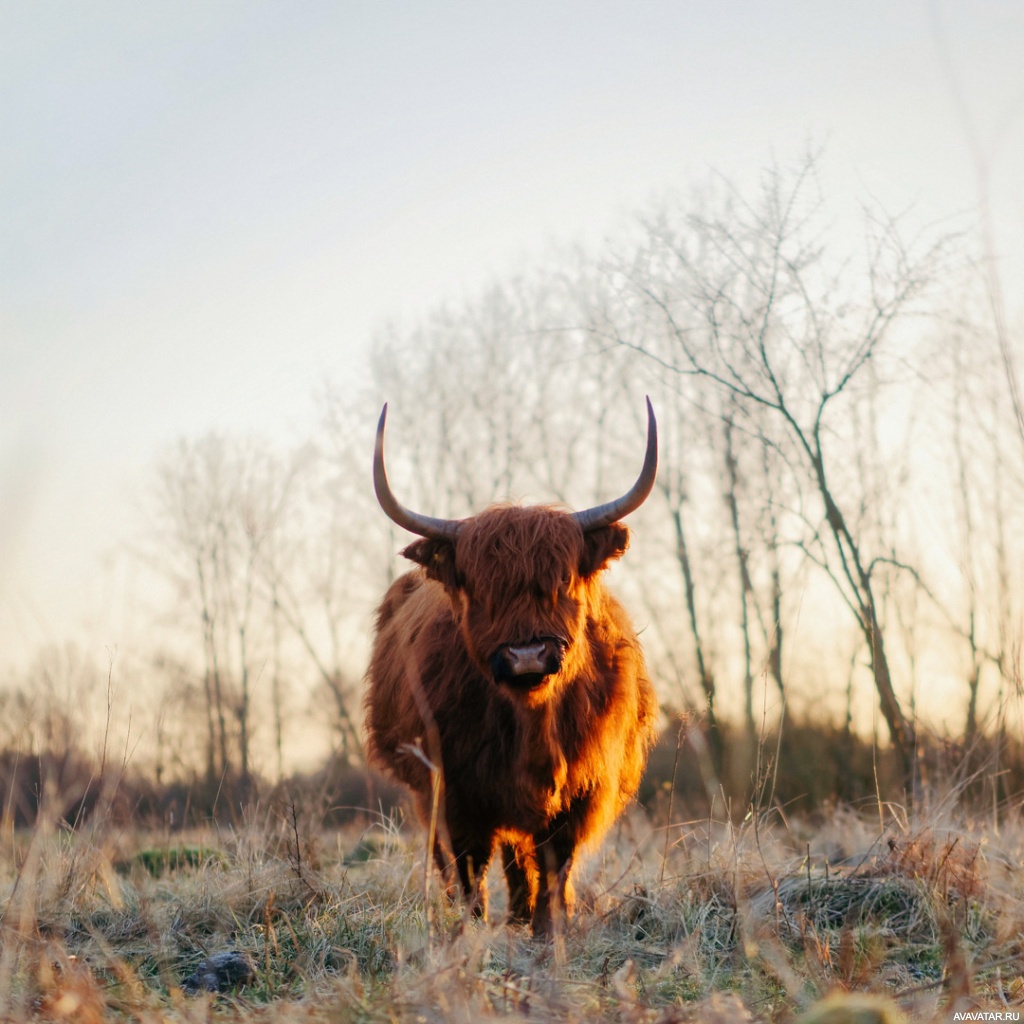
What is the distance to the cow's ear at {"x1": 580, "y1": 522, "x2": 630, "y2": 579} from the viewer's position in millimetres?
5102

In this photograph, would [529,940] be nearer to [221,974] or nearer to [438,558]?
[221,974]

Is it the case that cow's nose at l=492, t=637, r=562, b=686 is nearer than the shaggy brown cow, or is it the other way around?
cow's nose at l=492, t=637, r=562, b=686

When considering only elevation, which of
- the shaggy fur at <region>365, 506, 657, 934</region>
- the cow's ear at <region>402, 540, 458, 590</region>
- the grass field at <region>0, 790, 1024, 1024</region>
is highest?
the cow's ear at <region>402, 540, 458, 590</region>

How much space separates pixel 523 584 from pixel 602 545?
2.09ft

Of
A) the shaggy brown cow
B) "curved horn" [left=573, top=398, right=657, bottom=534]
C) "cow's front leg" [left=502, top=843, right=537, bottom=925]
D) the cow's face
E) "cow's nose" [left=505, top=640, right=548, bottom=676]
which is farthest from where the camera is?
"cow's front leg" [left=502, top=843, right=537, bottom=925]

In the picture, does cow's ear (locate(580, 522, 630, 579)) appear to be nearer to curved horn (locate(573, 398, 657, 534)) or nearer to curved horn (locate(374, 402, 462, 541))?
curved horn (locate(573, 398, 657, 534))

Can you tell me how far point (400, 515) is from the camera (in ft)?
16.2

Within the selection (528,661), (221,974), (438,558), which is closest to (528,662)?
(528,661)

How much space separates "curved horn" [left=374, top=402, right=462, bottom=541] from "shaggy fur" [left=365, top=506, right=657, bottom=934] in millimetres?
59

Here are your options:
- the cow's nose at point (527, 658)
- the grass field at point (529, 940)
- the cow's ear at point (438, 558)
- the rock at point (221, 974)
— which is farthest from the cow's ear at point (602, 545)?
the rock at point (221, 974)

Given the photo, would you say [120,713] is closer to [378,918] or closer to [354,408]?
[378,918]

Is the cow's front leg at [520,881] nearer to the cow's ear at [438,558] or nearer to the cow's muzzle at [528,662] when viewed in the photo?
the cow's muzzle at [528,662]

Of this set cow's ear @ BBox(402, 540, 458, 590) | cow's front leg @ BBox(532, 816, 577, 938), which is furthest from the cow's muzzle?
cow's front leg @ BBox(532, 816, 577, 938)

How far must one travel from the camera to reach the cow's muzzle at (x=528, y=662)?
433 cm
